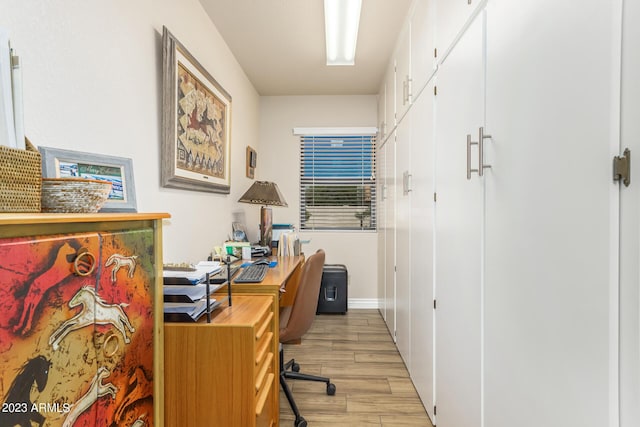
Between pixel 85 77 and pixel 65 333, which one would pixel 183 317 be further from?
pixel 85 77

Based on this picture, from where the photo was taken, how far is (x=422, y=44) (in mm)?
2148

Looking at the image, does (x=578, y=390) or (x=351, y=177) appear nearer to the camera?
(x=578, y=390)

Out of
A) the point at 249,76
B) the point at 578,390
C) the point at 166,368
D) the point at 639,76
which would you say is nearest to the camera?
the point at 639,76

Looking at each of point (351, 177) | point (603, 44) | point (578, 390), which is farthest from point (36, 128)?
point (351, 177)

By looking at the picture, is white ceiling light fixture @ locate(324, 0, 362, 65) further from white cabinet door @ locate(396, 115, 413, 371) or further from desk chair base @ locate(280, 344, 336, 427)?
desk chair base @ locate(280, 344, 336, 427)

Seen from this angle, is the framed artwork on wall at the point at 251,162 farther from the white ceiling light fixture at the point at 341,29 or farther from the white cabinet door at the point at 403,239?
the white cabinet door at the point at 403,239

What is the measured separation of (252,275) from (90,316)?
1.27m

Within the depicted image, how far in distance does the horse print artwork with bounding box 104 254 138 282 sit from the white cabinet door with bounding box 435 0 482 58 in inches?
58.3

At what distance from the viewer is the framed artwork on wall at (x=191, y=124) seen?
1.91 meters

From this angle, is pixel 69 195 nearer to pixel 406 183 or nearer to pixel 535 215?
pixel 535 215

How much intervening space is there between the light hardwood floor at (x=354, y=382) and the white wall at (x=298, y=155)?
0.88 meters

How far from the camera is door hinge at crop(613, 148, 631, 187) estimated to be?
2.16 ft

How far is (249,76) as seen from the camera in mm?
3805

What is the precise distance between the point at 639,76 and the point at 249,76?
12.0 feet
